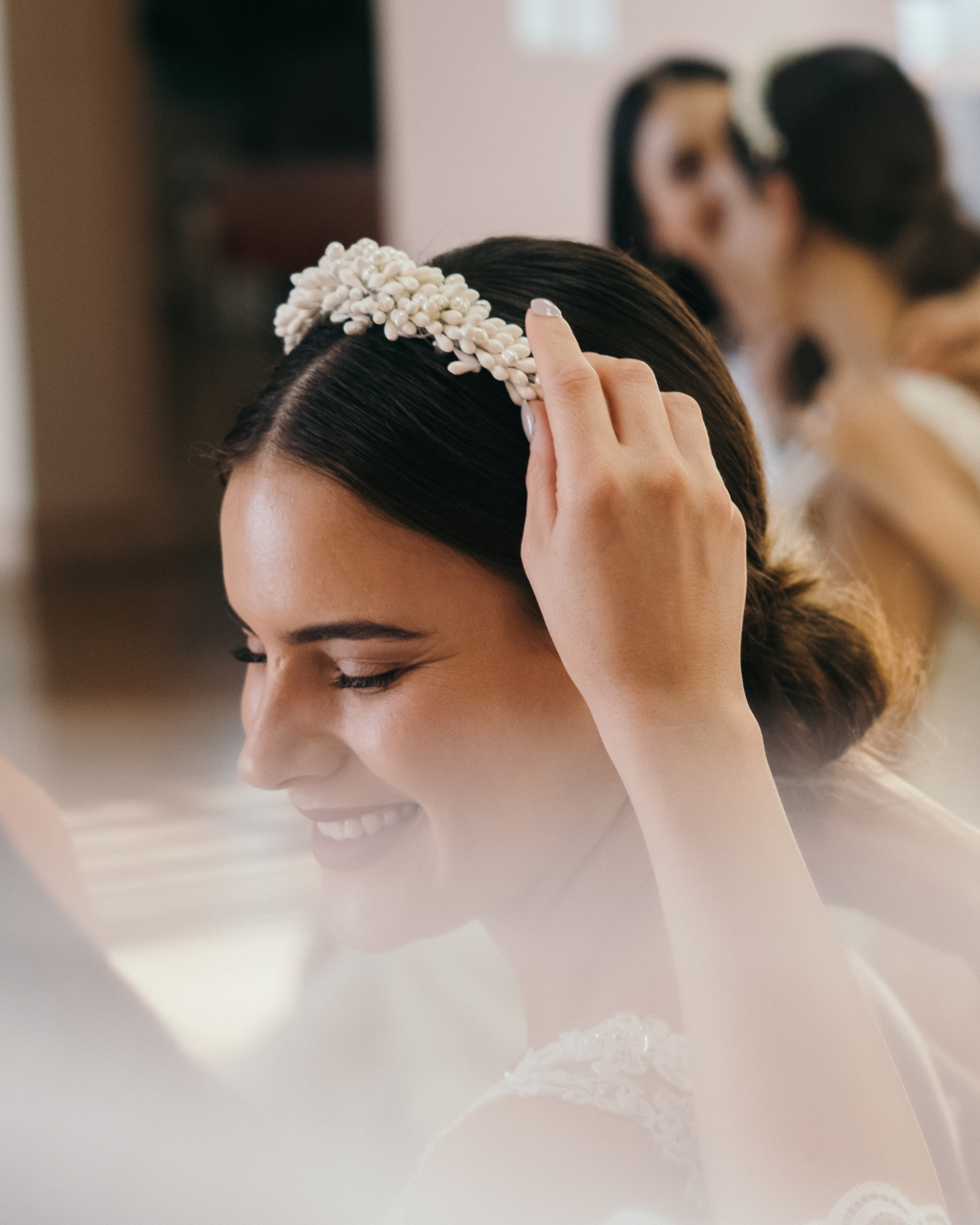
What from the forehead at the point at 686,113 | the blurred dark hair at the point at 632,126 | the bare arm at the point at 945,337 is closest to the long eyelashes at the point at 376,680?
the bare arm at the point at 945,337

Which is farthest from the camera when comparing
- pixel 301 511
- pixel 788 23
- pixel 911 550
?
pixel 788 23

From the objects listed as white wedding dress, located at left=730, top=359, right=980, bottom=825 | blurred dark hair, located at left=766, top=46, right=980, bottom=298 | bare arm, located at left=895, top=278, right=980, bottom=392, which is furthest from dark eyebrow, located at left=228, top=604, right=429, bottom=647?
blurred dark hair, located at left=766, top=46, right=980, bottom=298

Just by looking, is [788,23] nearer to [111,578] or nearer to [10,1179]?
[111,578]

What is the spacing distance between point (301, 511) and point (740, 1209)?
29cm

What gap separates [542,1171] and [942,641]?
0.67 meters

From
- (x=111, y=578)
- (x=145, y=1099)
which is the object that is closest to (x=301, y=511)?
(x=145, y=1099)

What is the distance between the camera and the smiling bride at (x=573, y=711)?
15.4 inches

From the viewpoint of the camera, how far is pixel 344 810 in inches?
20.2

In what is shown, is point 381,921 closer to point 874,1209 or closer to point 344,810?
point 344,810

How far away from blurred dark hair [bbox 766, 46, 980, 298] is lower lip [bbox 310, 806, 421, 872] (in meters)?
1.42

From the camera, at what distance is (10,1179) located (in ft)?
1.38

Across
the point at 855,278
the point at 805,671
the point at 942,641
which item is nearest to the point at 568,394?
the point at 805,671

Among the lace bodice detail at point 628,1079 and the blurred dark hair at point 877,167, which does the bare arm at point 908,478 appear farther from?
the lace bodice detail at point 628,1079

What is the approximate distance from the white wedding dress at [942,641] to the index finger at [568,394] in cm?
17
